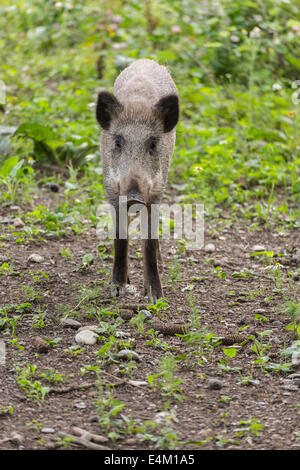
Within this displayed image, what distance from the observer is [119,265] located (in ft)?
16.7

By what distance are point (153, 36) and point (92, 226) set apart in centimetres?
481

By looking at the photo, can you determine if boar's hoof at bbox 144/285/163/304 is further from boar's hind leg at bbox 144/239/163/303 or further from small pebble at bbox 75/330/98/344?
small pebble at bbox 75/330/98/344

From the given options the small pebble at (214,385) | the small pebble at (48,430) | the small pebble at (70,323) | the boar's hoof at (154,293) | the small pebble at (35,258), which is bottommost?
the small pebble at (48,430)

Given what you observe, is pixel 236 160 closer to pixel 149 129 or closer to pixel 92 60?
pixel 149 129

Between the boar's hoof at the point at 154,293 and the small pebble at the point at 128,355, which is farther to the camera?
the boar's hoof at the point at 154,293

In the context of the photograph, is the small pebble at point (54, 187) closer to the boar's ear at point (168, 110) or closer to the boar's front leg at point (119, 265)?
the boar's front leg at point (119, 265)

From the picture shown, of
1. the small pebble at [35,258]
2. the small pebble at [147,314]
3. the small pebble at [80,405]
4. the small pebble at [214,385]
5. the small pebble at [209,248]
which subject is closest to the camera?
the small pebble at [80,405]

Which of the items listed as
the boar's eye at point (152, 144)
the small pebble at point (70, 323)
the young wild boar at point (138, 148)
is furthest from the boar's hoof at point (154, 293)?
the boar's eye at point (152, 144)

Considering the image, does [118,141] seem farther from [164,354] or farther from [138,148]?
[164,354]

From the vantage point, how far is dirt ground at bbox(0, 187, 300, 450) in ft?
10.6

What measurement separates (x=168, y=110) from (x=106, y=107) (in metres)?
0.43

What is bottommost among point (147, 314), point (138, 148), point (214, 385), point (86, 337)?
point (214, 385)

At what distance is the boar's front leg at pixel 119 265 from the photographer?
5.06m

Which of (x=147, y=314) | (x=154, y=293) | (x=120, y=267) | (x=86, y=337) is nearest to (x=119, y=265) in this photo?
(x=120, y=267)
